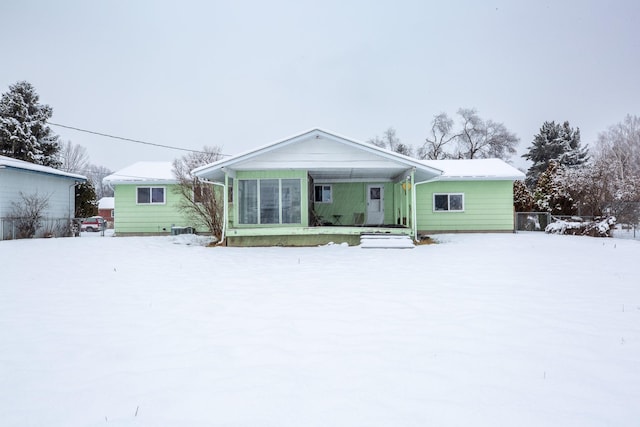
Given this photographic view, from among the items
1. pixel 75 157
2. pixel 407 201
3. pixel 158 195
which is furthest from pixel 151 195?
pixel 75 157

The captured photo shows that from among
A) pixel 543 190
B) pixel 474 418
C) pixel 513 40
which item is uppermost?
pixel 513 40

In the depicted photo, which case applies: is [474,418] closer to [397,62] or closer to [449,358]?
[449,358]

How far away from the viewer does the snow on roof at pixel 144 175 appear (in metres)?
18.7

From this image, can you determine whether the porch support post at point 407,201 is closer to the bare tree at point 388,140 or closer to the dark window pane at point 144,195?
the dark window pane at point 144,195

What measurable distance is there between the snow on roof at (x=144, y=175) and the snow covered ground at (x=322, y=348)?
36.6 ft

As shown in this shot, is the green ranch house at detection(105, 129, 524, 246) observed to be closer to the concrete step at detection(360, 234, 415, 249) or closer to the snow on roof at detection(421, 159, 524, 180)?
the snow on roof at detection(421, 159, 524, 180)

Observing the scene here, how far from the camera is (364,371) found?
344 centimetres

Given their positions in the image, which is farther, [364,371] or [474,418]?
[364,371]

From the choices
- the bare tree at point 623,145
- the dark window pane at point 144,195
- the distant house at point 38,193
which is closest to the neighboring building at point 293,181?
the dark window pane at point 144,195

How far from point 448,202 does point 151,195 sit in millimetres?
14254

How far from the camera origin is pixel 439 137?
1638 inches

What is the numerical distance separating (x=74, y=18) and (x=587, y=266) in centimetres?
3737

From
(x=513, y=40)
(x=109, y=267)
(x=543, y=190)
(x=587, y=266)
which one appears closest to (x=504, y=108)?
(x=513, y=40)

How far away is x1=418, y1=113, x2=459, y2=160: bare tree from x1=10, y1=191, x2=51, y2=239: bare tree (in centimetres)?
3409
